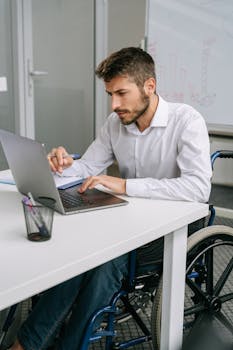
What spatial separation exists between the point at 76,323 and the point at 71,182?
0.44 meters

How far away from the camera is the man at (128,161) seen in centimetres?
124

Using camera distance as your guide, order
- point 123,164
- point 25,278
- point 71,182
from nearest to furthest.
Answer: point 25,278
point 71,182
point 123,164

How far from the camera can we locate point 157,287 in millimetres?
1290

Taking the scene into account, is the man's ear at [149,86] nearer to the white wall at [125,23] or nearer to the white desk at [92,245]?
the white desk at [92,245]

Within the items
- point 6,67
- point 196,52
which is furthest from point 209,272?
point 6,67

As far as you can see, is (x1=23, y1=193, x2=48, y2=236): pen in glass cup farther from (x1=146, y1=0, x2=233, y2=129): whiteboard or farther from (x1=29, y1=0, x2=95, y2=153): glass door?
(x1=29, y1=0, x2=95, y2=153): glass door

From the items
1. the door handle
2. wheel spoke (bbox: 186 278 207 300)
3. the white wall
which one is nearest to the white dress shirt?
wheel spoke (bbox: 186 278 207 300)

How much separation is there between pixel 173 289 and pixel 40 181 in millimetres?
442

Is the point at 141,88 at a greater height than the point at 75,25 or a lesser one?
lesser

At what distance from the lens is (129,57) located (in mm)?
1489

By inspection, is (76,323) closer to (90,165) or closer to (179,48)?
(90,165)

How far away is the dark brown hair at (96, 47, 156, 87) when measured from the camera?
4.80 feet

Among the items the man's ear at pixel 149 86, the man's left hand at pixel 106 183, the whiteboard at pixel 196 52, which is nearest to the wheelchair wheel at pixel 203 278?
the man's left hand at pixel 106 183

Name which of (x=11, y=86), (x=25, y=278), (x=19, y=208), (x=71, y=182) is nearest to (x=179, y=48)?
(x=11, y=86)
